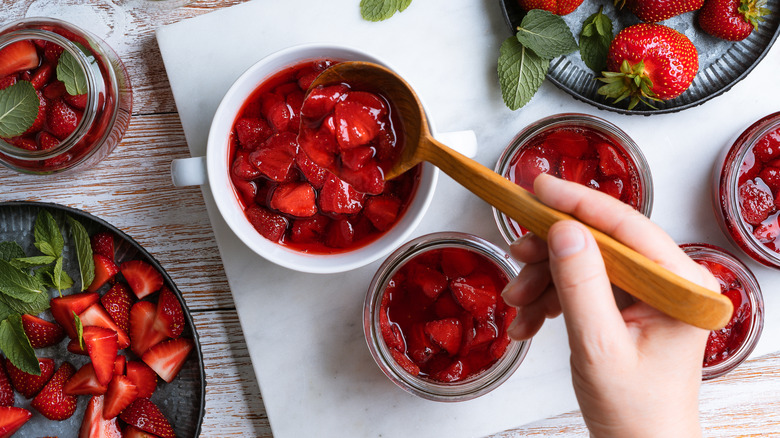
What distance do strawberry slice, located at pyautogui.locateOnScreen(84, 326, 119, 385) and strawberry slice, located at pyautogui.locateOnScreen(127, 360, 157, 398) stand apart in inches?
1.8

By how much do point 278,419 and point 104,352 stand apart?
0.41 m

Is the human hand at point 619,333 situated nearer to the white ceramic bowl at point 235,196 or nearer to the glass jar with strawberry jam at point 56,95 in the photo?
the white ceramic bowl at point 235,196

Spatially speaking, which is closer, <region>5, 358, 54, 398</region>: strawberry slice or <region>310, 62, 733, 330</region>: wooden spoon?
<region>310, 62, 733, 330</region>: wooden spoon

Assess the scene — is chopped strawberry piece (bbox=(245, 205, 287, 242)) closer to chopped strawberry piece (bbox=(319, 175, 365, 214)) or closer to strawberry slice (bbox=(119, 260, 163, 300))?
chopped strawberry piece (bbox=(319, 175, 365, 214))

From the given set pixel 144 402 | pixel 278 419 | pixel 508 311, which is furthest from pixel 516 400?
pixel 144 402

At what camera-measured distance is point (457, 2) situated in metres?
1.37

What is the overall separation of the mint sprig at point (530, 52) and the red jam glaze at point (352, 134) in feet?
1.15

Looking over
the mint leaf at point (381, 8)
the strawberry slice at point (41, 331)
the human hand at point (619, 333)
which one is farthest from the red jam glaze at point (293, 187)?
the strawberry slice at point (41, 331)

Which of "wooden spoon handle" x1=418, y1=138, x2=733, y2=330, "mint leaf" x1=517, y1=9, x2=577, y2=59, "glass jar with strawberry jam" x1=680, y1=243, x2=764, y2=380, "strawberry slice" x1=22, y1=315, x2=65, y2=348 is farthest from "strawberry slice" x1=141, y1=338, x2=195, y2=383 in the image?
"glass jar with strawberry jam" x1=680, y1=243, x2=764, y2=380

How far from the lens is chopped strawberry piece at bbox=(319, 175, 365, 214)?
3.80 feet

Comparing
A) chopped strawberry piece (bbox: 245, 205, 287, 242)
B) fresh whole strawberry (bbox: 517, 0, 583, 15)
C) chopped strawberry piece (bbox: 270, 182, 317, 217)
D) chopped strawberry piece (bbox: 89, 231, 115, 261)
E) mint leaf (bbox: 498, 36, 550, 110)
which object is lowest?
chopped strawberry piece (bbox: 89, 231, 115, 261)

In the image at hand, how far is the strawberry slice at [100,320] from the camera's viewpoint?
4.47ft

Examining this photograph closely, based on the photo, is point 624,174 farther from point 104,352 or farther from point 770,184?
point 104,352

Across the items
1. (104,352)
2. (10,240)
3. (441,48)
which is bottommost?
(104,352)
